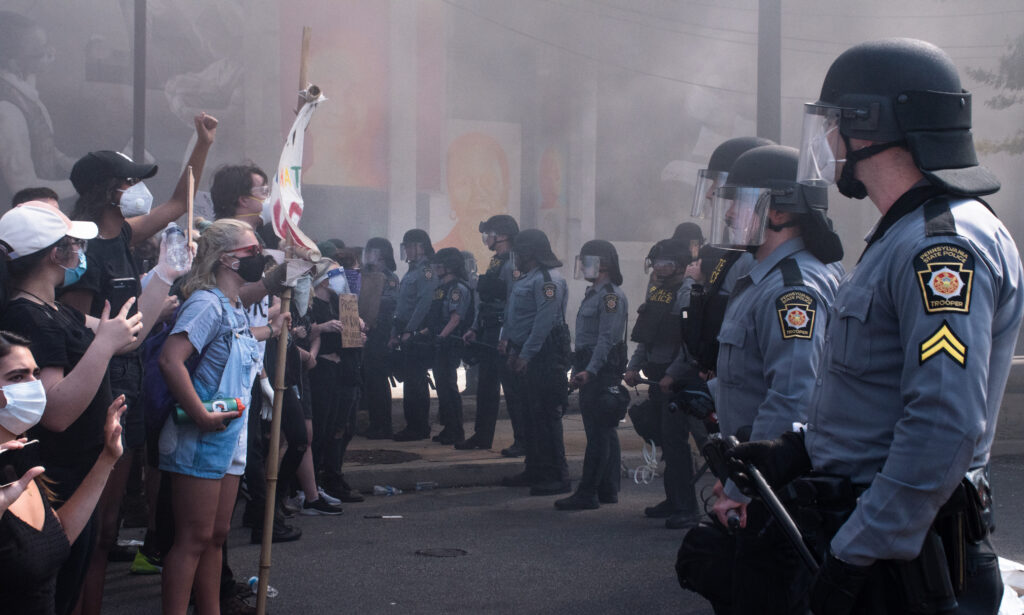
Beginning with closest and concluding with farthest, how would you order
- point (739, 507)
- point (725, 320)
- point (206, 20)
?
point (739, 507) → point (725, 320) → point (206, 20)

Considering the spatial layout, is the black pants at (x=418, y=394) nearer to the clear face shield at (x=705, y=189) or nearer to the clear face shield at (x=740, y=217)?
Result: the clear face shield at (x=705, y=189)

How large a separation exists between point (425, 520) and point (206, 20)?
15286 mm

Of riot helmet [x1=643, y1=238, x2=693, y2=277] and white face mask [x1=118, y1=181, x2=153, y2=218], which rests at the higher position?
white face mask [x1=118, y1=181, x2=153, y2=218]

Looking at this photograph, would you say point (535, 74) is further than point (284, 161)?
Yes

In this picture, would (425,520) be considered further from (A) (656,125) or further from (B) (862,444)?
(A) (656,125)

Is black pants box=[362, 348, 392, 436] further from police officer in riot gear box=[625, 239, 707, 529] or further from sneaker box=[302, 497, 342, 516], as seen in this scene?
police officer in riot gear box=[625, 239, 707, 529]

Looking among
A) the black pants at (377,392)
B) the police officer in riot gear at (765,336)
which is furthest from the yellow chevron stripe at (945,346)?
the black pants at (377,392)

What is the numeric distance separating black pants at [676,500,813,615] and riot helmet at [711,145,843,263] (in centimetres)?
91

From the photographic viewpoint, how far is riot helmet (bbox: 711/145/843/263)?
10.3 ft

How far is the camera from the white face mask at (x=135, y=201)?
13.0 ft

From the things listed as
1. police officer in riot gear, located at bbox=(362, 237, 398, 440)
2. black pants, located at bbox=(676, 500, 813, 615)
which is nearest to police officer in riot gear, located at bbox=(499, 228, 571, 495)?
police officer in riot gear, located at bbox=(362, 237, 398, 440)

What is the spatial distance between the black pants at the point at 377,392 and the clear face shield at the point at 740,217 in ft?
21.6

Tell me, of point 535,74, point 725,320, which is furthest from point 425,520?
point 535,74

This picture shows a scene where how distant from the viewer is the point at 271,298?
5.07m
